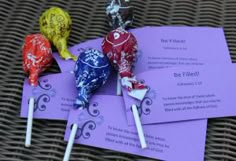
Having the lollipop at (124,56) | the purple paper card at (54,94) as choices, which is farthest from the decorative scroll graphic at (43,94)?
the lollipop at (124,56)

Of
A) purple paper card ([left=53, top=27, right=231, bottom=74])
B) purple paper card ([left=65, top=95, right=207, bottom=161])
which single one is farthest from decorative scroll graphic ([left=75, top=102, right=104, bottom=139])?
purple paper card ([left=53, top=27, right=231, bottom=74])

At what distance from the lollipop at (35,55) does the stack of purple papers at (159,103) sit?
0.02m

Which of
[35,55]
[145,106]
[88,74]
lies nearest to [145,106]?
[145,106]

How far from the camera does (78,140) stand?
77 cm

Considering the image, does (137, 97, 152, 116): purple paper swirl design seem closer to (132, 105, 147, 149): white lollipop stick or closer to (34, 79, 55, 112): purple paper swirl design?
(132, 105, 147, 149): white lollipop stick

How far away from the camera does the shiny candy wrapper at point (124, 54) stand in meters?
0.79

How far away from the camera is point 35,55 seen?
83cm

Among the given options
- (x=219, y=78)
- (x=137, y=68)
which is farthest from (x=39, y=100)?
(x=219, y=78)

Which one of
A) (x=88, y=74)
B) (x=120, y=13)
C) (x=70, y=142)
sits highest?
(x=120, y=13)

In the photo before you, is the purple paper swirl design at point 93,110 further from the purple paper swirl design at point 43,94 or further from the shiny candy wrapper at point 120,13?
the shiny candy wrapper at point 120,13

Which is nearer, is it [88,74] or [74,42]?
[88,74]

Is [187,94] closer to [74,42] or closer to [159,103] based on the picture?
[159,103]

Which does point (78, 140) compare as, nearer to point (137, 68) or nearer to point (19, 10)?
point (137, 68)

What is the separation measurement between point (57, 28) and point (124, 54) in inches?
5.4
